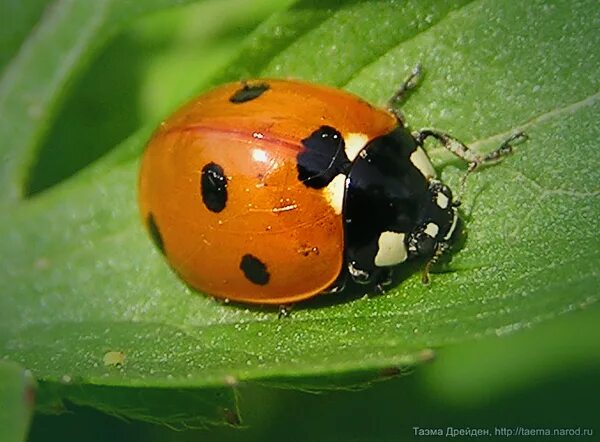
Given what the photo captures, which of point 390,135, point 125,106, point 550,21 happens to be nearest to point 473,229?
point 390,135

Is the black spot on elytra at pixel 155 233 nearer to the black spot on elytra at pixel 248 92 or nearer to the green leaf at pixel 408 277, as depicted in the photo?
the green leaf at pixel 408 277

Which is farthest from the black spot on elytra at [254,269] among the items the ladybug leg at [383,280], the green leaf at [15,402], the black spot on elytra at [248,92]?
the green leaf at [15,402]

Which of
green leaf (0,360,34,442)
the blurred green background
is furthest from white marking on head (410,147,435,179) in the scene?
green leaf (0,360,34,442)

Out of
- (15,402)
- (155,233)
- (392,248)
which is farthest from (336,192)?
(15,402)

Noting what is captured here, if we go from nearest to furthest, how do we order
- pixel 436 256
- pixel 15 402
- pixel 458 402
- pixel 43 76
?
1. pixel 15 402
2. pixel 436 256
3. pixel 43 76
4. pixel 458 402

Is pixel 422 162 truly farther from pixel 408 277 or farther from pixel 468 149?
pixel 408 277

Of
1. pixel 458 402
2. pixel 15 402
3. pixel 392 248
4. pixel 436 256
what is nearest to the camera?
pixel 15 402

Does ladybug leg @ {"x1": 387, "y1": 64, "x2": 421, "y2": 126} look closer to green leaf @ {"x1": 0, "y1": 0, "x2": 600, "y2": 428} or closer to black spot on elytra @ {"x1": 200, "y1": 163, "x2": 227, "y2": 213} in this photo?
green leaf @ {"x1": 0, "y1": 0, "x2": 600, "y2": 428}
